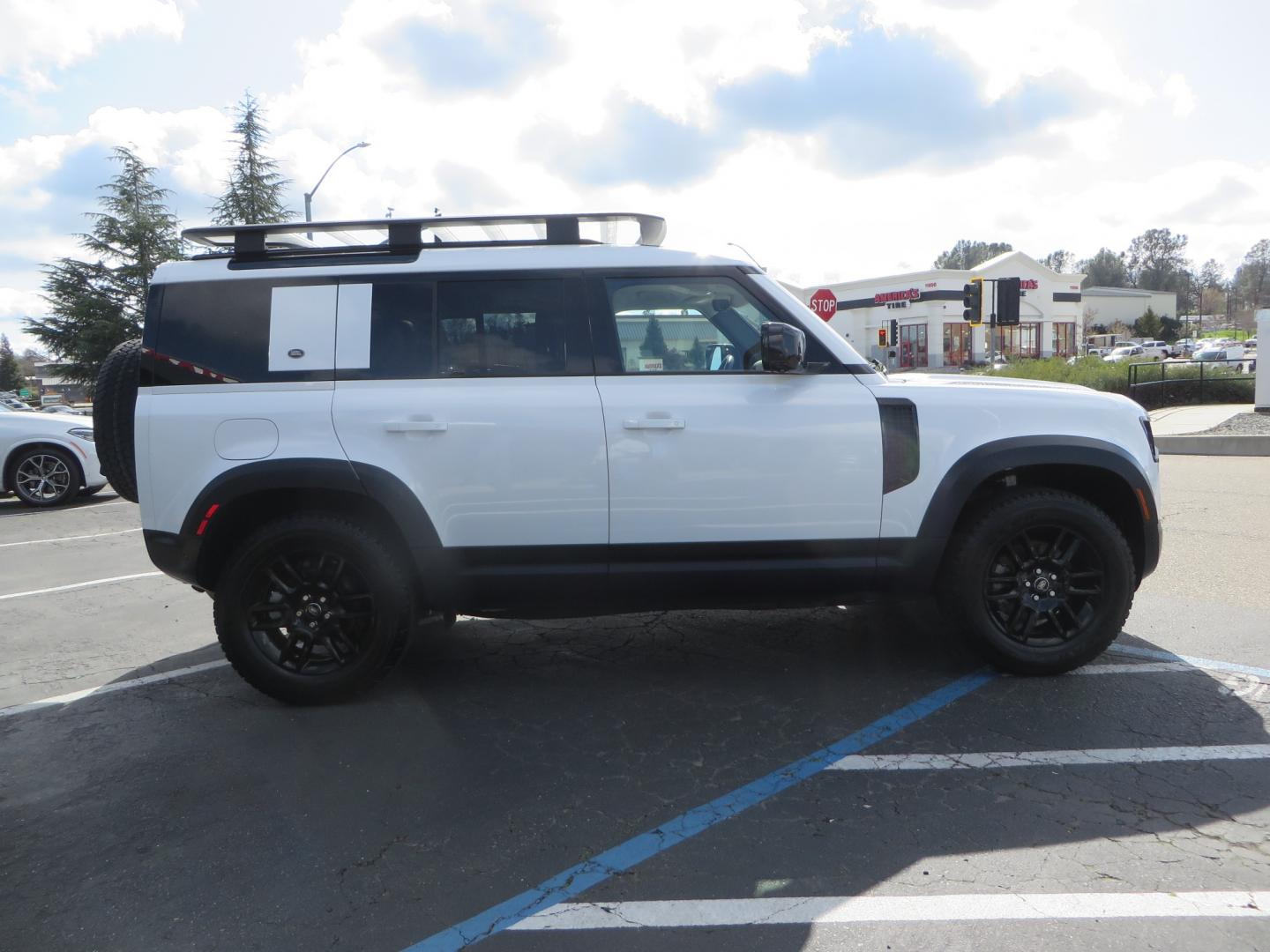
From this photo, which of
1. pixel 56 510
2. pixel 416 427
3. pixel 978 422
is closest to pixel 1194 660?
pixel 978 422

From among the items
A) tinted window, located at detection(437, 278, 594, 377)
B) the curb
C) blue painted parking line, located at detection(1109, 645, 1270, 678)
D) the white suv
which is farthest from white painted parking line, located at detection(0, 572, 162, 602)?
the curb

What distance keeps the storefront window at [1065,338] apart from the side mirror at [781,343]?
60.4 meters

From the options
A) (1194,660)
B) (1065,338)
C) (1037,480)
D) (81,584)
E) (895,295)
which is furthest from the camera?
(1065,338)

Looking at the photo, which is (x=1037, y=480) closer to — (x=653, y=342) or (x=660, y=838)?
(x=653, y=342)

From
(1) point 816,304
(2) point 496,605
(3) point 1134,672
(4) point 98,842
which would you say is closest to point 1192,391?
(1) point 816,304

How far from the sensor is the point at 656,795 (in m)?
3.31

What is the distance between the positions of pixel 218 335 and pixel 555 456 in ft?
5.29

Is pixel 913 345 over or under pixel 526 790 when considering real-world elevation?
over

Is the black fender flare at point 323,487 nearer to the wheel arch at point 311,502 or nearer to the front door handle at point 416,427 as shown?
the wheel arch at point 311,502

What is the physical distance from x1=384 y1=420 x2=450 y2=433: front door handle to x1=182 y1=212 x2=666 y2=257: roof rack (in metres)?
0.84

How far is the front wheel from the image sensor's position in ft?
13.8

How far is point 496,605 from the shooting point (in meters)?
4.21

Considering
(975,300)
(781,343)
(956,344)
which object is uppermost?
(956,344)

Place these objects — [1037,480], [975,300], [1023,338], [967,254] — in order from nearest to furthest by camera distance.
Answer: [1037,480]
[975,300]
[1023,338]
[967,254]
